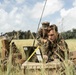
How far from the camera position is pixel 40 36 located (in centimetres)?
555

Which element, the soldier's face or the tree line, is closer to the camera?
the tree line

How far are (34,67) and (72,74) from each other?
1.87 meters

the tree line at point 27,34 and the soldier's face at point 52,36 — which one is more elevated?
the soldier's face at point 52,36

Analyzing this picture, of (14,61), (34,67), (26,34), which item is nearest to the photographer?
(26,34)

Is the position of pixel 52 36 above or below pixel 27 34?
above

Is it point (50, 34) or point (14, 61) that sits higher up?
point (50, 34)

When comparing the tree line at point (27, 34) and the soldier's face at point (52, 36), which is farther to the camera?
the soldier's face at point (52, 36)

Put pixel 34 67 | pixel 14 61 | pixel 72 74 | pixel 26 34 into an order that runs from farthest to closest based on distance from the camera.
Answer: pixel 14 61
pixel 34 67
pixel 26 34
pixel 72 74

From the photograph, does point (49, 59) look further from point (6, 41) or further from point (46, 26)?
point (6, 41)

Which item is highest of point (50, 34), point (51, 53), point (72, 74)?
point (50, 34)

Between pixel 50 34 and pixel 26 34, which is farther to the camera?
pixel 50 34

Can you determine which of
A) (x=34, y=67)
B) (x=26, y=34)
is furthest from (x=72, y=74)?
(x=34, y=67)

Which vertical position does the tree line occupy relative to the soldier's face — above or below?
below

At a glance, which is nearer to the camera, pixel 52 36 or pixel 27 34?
pixel 27 34
